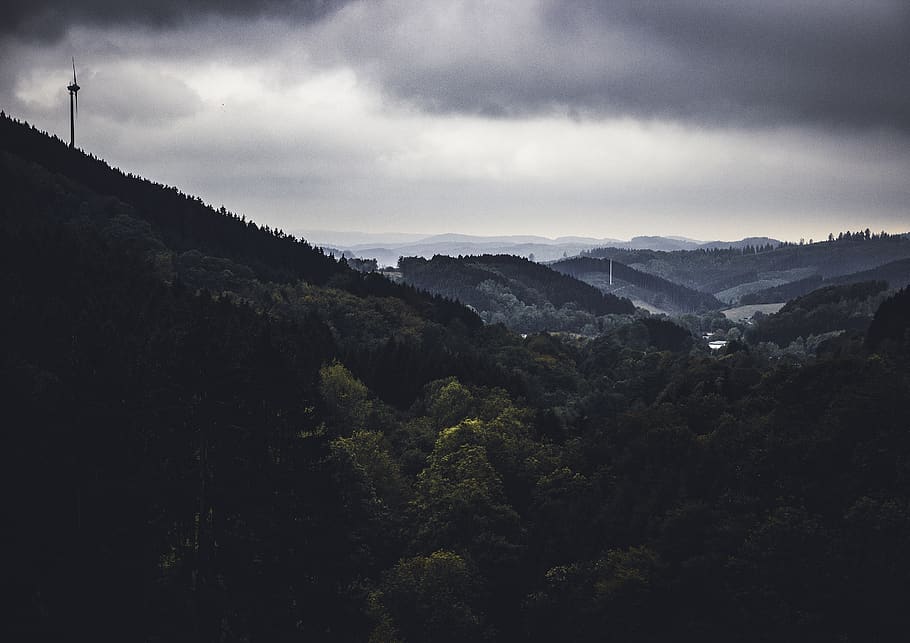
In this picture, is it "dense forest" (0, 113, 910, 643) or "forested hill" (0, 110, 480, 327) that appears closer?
"dense forest" (0, 113, 910, 643)

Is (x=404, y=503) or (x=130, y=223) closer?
(x=404, y=503)

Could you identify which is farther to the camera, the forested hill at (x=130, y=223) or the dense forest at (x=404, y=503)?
the forested hill at (x=130, y=223)

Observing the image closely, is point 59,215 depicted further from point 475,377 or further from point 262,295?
point 475,377

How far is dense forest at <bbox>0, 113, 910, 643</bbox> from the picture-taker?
35.4m

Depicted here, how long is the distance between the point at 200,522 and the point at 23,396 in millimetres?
10516

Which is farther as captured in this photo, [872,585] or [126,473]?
[872,585]

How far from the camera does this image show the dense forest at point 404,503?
35.4 m

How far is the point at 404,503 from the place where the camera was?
63188 mm

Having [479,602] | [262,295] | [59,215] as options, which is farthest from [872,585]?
[59,215]

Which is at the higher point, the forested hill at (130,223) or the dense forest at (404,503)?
the forested hill at (130,223)

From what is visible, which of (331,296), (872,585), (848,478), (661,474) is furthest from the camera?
(331,296)

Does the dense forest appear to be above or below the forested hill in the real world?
below

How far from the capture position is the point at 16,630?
30.1m

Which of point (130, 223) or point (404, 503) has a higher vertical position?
point (130, 223)
